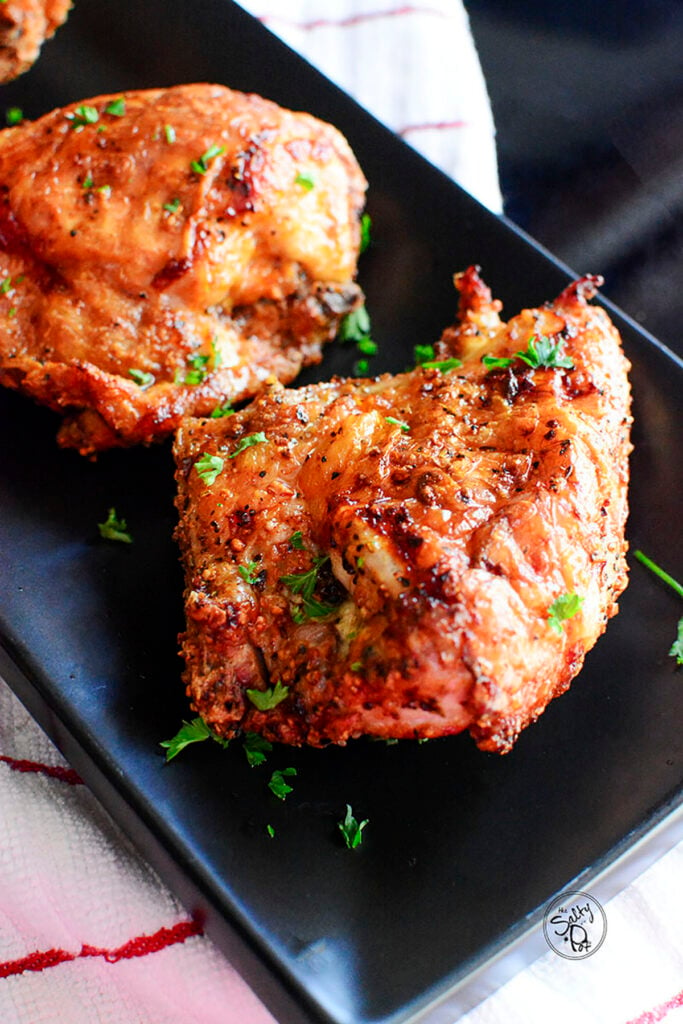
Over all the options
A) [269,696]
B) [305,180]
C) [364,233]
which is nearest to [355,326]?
[364,233]

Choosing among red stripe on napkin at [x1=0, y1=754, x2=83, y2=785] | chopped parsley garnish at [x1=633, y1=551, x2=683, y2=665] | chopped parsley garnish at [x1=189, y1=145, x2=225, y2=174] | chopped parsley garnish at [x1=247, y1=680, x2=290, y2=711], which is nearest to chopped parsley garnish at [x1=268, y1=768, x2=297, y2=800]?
chopped parsley garnish at [x1=247, y1=680, x2=290, y2=711]

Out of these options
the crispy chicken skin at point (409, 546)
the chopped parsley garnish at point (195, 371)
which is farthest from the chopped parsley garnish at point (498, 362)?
the chopped parsley garnish at point (195, 371)

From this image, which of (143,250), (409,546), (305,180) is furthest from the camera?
(305,180)

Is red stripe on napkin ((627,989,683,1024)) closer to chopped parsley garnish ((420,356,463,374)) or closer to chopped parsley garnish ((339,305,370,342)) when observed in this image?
chopped parsley garnish ((420,356,463,374))

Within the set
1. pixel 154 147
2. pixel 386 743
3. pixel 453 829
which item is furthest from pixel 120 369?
pixel 453 829

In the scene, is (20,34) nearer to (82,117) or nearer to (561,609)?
(82,117)
